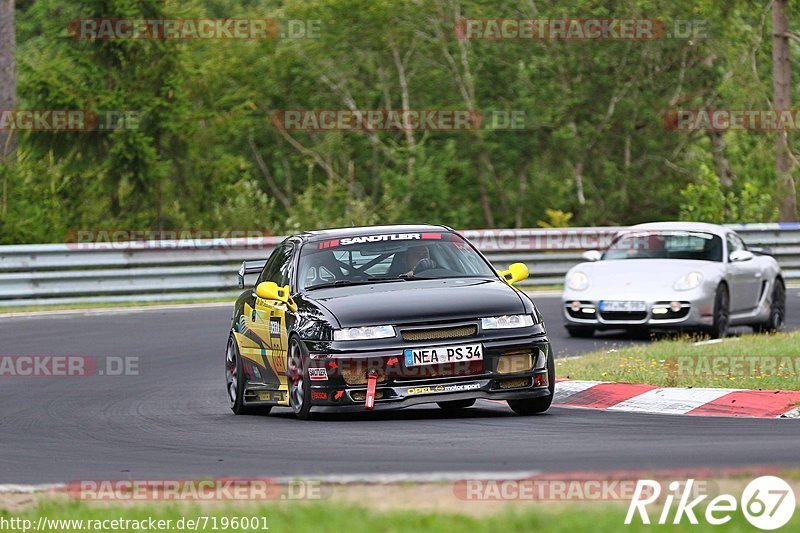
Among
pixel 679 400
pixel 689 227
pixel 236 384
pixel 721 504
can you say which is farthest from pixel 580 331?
pixel 721 504

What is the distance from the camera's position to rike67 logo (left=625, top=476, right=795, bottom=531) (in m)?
5.97

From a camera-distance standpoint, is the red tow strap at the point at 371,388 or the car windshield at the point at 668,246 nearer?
the red tow strap at the point at 371,388

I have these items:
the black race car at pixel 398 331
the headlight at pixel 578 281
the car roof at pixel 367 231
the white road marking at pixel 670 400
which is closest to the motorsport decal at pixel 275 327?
the black race car at pixel 398 331

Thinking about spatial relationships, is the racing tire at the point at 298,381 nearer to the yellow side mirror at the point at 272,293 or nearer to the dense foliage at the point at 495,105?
the yellow side mirror at the point at 272,293

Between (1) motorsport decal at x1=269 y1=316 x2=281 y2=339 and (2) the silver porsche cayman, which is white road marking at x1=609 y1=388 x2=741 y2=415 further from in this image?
(2) the silver porsche cayman

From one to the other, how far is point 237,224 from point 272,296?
62.6 feet

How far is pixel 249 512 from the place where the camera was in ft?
21.6

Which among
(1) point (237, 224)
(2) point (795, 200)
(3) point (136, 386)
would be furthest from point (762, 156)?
(3) point (136, 386)

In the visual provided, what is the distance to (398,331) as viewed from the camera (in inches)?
416

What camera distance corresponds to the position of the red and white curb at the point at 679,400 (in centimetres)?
1084

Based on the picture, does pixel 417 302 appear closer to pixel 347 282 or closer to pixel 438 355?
pixel 438 355

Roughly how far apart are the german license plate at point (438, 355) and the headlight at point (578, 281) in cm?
755

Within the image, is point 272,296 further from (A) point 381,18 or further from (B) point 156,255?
(A) point 381,18

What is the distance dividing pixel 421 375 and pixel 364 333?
50 cm
